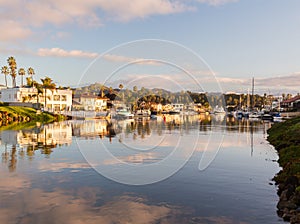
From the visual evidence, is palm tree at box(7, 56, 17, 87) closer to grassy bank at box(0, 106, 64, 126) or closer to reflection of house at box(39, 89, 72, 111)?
reflection of house at box(39, 89, 72, 111)

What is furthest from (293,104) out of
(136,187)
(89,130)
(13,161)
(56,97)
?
(136,187)

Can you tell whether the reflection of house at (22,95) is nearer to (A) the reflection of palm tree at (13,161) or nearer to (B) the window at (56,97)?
(B) the window at (56,97)

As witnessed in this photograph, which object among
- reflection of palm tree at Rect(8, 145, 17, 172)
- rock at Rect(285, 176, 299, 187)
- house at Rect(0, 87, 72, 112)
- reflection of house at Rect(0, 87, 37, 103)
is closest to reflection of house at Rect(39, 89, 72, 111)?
house at Rect(0, 87, 72, 112)

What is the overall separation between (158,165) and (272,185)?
818cm

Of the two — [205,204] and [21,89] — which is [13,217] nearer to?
[205,204]

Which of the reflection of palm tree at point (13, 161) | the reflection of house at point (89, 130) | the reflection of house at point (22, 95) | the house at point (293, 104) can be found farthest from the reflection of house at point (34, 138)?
the house at point (293, 104)

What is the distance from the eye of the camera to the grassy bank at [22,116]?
8112 cm

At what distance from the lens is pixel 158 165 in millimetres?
22703

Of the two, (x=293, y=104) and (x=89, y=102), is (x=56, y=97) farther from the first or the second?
(x=293, y=104)

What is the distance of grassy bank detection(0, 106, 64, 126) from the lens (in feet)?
266

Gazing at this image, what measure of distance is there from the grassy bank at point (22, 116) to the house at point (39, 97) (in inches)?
542

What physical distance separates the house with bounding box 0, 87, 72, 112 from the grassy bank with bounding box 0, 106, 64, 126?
13.8 meters

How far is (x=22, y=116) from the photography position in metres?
85.8

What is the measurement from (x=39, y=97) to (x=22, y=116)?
111 feet
